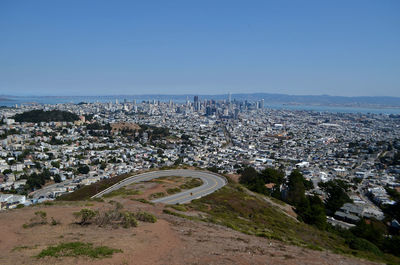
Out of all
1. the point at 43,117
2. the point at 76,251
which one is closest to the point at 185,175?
the point at 76,251

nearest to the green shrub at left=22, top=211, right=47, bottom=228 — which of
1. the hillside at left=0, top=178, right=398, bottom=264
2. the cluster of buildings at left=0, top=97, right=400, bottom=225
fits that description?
the hillside at left=0, top=178, right=398, bottom=264

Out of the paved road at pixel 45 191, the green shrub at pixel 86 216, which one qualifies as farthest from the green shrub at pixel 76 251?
the paved road at pixel 45 191

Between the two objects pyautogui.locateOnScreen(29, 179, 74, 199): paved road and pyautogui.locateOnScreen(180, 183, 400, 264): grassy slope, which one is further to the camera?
pyautogui.locateOnScreen(29, 179, 74, 199): paved road

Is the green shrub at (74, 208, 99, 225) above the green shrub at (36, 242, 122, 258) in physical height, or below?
below

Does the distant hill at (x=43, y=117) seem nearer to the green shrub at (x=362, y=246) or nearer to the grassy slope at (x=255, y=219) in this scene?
the grassy slope at (x=255, y=219)

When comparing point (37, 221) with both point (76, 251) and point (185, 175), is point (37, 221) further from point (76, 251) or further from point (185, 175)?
point (185, 175)

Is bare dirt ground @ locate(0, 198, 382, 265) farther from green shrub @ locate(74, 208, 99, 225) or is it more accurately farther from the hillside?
green shrub @ locate(74, 208, 99, 225)
